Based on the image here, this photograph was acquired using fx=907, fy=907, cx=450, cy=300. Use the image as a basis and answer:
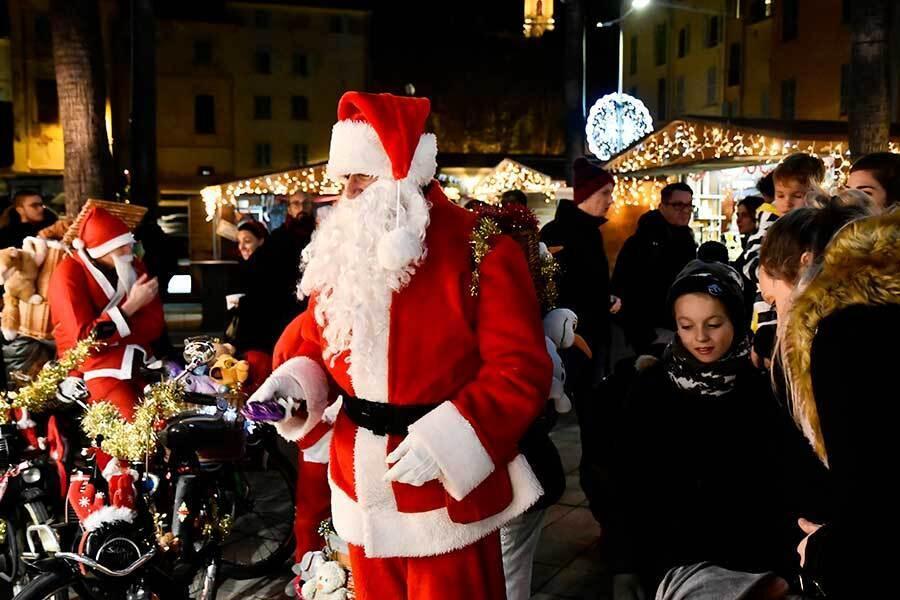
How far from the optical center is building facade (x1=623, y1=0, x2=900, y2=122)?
31750 mm

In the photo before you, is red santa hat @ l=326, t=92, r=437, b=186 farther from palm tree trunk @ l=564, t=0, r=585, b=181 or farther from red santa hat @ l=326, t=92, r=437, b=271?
palm tree trunk @ l=564, t=0, r=585, b=181

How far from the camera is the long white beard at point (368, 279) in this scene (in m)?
2.79

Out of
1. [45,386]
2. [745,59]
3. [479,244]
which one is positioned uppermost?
[745,59]

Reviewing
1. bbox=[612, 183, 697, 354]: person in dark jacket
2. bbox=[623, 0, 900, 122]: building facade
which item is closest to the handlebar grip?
bbox=[612, 183, 697, 354]: person in dark jacket

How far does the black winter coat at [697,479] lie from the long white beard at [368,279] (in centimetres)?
122

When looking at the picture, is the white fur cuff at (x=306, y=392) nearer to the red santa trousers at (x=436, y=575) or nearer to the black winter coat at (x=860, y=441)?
the red santa trousers at (x=436, y=575)

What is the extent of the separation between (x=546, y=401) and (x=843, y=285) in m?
1.39

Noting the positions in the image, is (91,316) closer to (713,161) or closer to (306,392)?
(306,392)

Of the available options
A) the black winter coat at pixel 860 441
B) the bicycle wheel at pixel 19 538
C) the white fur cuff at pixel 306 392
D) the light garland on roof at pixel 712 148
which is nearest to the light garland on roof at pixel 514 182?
the light garland on roof at pixel 712 148

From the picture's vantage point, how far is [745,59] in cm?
3753

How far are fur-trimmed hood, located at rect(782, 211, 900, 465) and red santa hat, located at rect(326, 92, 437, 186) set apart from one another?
1312mm

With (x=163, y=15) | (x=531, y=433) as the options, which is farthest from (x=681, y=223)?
(x=163, y=15)

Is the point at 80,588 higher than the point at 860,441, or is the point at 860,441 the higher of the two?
the point at 860,441

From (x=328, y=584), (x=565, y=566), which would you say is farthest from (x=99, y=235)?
(x=565, y=566)
